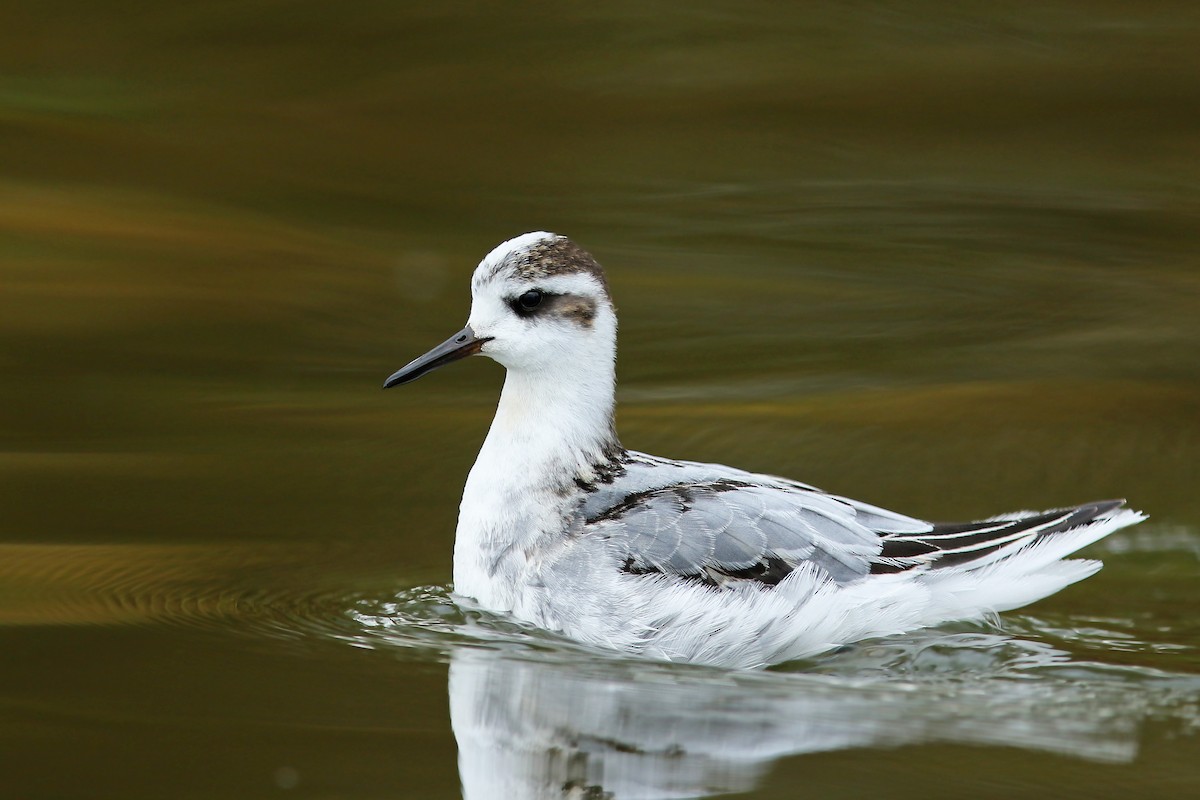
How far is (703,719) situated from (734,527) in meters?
0.95

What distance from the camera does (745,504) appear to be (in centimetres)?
597

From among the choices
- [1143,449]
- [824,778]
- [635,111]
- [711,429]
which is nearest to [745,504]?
[824,778]

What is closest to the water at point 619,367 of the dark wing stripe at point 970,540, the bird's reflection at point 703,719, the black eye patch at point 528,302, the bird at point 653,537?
the bird's reflection at point 703,719

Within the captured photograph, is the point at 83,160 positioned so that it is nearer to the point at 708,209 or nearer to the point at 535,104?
the point at 535,104

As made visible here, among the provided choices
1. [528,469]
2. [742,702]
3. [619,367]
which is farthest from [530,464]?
[619,367]

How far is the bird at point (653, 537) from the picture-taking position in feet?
19.0

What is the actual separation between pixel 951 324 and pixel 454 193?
3.28 metres

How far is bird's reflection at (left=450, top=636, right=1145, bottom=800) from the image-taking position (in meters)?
4.68

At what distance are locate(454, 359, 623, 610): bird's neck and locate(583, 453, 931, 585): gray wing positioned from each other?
158 millimetres

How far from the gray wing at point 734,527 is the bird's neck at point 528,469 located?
158 millimetres

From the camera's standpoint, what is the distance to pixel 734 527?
5.89m

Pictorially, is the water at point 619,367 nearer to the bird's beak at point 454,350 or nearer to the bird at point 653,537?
the bird at point 653,537

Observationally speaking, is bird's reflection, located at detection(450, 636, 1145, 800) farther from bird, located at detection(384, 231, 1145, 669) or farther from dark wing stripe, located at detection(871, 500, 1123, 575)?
dark wing stripe, located at detection(871, 500, 1123, 575)

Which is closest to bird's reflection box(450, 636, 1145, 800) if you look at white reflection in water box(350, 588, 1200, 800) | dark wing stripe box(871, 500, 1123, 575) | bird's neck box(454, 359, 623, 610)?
white reflection in water box(350, 588, 1200, 800)
